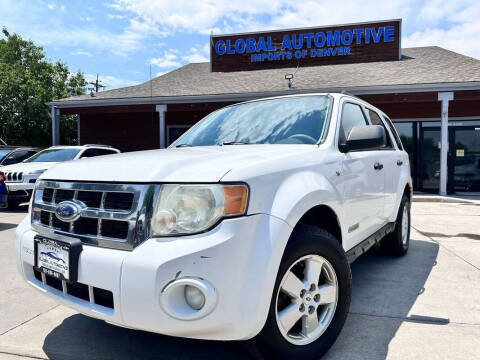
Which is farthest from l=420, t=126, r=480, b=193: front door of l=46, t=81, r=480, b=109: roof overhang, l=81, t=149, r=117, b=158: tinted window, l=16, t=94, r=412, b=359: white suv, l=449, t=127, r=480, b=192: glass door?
l=16, t=94, r=412, b=359: white suv

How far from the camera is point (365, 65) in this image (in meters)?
14.8

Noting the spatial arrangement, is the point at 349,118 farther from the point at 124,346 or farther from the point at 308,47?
the point at 308,47

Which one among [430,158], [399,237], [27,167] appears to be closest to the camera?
[399,237]

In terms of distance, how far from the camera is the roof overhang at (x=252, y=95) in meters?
11.1

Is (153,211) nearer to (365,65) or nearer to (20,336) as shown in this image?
(20,336)

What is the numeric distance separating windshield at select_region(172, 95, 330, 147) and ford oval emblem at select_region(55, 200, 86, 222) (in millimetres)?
1275

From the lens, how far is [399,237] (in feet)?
15.2

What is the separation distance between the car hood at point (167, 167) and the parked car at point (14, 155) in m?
8.96

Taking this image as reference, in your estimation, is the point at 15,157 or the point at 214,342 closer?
the point at 214,342

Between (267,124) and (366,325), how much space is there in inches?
65.8

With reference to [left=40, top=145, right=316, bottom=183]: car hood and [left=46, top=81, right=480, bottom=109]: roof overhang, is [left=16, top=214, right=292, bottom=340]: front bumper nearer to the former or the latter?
[left=40, top=145, right=316, bottom=183]: car hood

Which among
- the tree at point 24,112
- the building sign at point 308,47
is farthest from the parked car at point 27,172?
the tree at point 24,112

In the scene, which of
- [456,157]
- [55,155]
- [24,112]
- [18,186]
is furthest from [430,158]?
[24,112]

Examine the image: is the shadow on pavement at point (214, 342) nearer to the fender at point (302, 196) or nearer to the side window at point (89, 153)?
the fender at point (302, 196)
